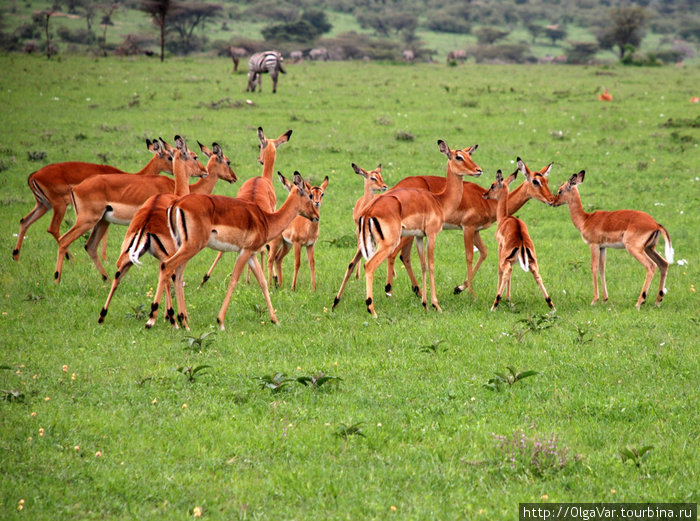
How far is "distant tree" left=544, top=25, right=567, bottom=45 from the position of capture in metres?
64.1

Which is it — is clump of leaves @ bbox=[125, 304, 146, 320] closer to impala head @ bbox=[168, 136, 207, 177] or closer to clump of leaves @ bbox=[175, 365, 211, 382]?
clump of leaves @ bbox=[175, 365, 211, 382]

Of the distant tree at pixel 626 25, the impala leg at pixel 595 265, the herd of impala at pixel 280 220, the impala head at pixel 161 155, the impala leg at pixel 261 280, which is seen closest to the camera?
the herd of impala at pixel 280 220

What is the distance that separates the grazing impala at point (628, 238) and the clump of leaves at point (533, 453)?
4284 millimetres

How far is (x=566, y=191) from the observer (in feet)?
33.6


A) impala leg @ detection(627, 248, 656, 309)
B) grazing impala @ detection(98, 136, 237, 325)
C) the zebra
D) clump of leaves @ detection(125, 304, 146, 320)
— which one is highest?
the zebra

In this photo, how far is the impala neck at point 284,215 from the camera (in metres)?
8.73

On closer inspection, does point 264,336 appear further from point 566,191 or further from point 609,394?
point 566,191

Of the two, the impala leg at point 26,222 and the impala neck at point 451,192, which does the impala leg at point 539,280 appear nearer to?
the impala neck at point 451,192

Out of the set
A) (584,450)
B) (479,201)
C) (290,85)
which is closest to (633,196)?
(479,201)

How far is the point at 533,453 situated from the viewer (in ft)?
17.5

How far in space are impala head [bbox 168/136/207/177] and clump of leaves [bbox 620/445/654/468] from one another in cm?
641

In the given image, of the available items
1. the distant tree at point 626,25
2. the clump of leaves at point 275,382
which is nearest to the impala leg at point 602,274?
the clump of leaves at point 275,382

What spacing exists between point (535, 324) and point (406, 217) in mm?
1880

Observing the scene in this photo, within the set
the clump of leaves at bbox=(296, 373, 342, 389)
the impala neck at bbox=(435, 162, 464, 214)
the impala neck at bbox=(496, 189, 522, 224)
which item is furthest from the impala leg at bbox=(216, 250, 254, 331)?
the impala neck at bbox=(496, 189, 522, 224)
